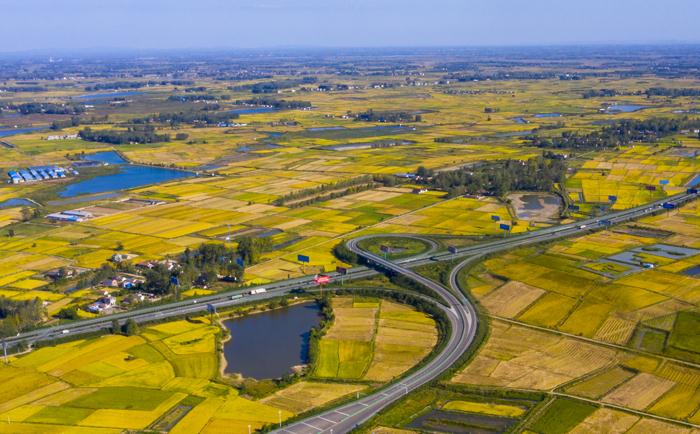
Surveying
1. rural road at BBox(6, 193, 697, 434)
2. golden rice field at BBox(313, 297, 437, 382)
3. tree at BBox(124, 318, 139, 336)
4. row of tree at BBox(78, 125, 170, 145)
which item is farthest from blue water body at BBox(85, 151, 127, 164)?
golden rice field at BBox(313, 297, 437, 382)

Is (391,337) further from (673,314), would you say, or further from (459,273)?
(673,314)

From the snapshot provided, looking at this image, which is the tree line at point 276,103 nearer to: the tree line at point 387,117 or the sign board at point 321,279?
the tree line at point 387,117

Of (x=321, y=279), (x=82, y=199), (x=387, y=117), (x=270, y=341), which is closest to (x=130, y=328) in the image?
(x=270, y=341)

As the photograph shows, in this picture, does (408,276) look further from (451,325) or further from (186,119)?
(186,119)

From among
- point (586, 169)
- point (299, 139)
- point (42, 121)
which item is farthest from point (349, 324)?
point (42, 121)

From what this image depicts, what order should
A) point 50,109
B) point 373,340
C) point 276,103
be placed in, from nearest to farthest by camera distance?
point 373,340, point 50,109, point 276,103

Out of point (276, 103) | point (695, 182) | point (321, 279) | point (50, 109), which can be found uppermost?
point (276, 103)
